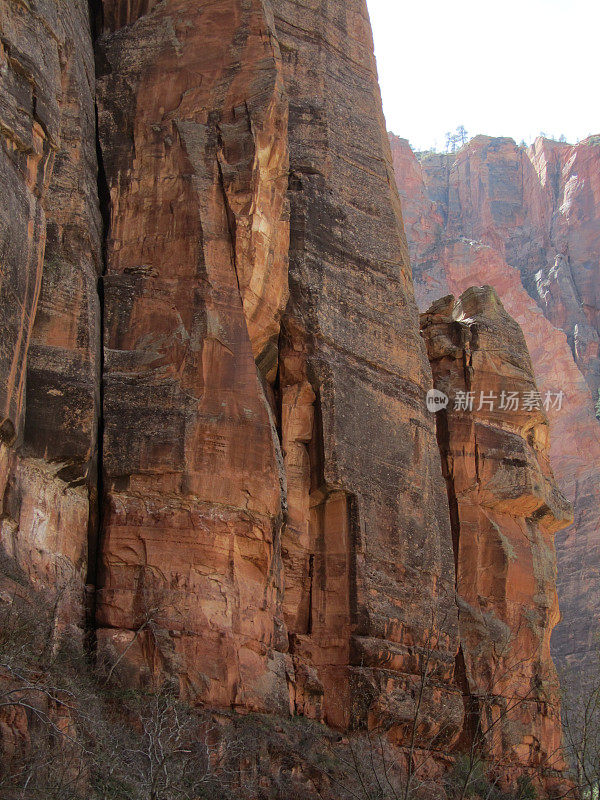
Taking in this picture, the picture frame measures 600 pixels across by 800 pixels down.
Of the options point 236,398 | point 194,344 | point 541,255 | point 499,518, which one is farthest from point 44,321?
point 541,255

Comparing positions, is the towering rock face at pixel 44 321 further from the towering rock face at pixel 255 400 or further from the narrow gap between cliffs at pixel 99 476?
the towering rock face at pixel 255 400

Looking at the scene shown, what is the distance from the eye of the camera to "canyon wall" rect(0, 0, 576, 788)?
18188 millimetres

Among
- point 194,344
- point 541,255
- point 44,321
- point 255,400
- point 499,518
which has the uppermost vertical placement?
point 541,255

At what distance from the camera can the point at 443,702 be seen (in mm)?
21656

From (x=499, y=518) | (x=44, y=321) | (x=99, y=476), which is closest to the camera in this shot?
(x=44, y=321)

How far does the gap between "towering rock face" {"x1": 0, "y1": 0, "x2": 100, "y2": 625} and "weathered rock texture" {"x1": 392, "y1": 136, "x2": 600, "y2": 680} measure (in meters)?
32.9

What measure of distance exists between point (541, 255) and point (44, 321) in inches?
2284

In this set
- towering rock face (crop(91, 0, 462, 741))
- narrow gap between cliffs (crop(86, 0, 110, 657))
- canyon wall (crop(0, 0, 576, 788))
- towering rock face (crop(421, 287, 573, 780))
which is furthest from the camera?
towering rock face (crop(421, 287, 573, 780))

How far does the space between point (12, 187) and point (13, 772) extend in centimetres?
893

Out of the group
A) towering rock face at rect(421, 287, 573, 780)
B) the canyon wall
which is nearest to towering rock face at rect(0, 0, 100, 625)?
the canyon wall

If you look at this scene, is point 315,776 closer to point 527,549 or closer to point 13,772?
point 13,772

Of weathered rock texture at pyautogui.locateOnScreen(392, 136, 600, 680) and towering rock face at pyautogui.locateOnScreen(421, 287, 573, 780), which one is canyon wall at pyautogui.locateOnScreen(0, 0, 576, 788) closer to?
towering rock face at pyautogui.locateOnScreen(421, 287, 573, 780)

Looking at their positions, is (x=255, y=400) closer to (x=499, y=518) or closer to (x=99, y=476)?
(x=99, y=476)

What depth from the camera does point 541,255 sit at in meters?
72.4
